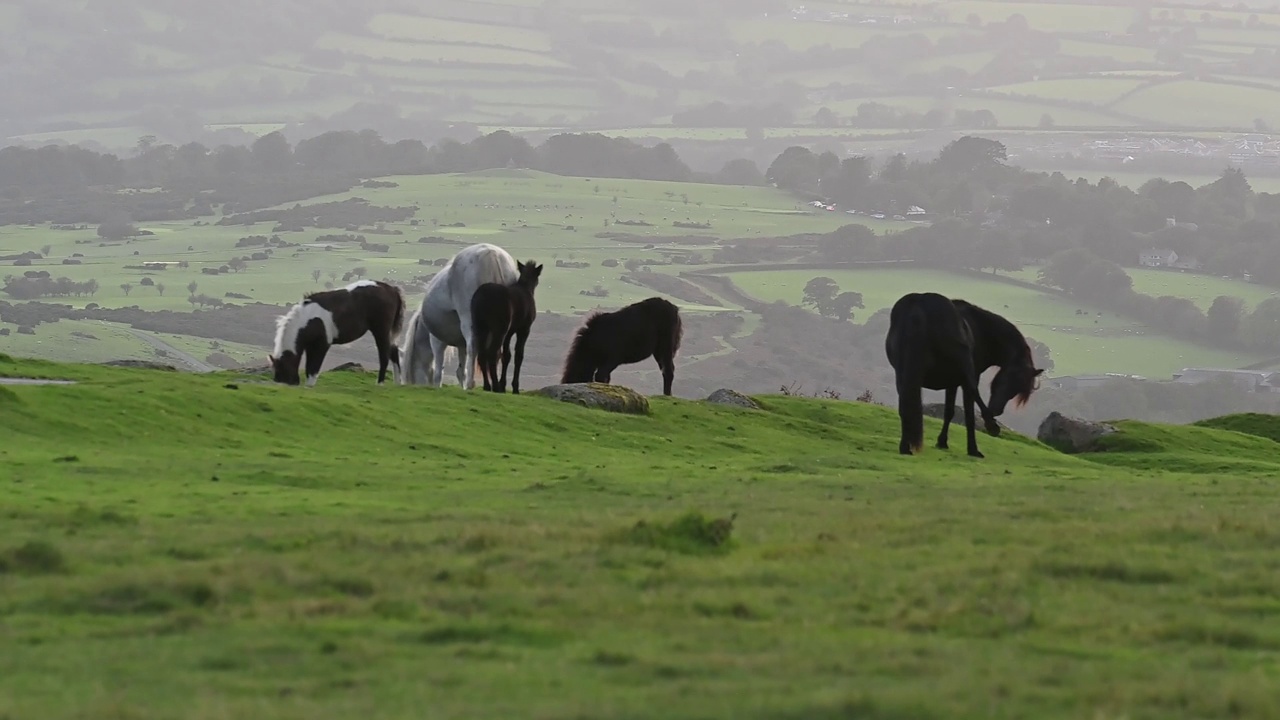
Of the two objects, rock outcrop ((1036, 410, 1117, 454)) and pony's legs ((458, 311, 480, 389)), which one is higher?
pony's legs ((458, 311, 480, 389))

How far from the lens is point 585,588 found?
38.2ft

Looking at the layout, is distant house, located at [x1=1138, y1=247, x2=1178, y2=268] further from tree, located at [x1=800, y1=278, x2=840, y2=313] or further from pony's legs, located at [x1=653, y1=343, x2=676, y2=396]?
pony's legs, located at [x1=653, y1=343, x2=676, y2=396]

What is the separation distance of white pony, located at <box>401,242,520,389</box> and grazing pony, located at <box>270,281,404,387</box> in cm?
83

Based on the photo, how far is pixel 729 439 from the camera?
29.8m

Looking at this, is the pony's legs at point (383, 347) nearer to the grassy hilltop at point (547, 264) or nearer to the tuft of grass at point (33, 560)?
the tuft of grass at point (33, 560)

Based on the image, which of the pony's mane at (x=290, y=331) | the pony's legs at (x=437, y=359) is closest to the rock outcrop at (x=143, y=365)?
the pony's mane at (x=290, y=331)

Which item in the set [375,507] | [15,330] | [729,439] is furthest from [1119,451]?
[15,330]

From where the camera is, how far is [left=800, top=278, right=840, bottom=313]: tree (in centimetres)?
11244

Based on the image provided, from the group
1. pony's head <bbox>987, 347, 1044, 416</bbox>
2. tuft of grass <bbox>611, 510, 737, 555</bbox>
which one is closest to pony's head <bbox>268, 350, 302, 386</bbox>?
pony's head <bbox>987, 347, 1044, 416</bbox>

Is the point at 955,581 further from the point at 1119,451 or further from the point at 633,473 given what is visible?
the point at 1119,451

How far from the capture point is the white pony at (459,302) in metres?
32.0

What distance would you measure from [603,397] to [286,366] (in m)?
6.20

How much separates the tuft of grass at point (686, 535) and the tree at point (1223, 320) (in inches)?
4255

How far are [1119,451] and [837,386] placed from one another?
218 ft
